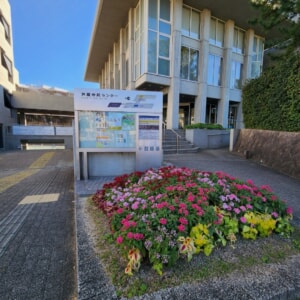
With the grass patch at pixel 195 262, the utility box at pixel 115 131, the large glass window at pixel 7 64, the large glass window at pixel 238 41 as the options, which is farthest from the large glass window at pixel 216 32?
the large glass window at pixel 7 64

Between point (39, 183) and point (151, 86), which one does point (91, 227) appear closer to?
point (39, 183)

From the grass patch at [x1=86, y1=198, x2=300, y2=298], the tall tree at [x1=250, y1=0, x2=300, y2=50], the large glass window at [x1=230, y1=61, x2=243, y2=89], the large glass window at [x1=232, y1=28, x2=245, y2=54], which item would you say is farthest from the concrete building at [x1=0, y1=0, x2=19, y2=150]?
the large glass window at [x1=232, y1=28, x2=245, y2=54]

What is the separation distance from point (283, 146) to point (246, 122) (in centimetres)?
298

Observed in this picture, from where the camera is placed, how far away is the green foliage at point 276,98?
638cm

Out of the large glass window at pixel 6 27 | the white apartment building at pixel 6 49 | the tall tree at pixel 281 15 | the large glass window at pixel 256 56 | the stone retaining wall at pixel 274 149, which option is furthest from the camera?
the large glass window at pixel 6 27

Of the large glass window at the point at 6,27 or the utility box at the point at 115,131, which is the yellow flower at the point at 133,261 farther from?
the large glass window at the point at 6,27

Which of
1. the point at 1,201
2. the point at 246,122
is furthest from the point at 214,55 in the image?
the point at 1,201

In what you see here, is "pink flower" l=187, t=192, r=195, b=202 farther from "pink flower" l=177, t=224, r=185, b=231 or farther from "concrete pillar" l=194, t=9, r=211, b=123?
"concrete pillar" l=194, t=9, r=211, b=123

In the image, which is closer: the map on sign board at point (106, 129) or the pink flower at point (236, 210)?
the pink flower at point (236, 210)

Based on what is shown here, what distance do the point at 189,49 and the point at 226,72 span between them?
149 inches

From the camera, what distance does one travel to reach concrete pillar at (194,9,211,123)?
1351 centimetres

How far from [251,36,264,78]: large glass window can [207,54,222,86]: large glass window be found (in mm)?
3868

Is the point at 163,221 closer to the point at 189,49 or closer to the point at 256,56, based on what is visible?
the point at 189,49

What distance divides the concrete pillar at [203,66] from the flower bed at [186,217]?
11.9 meters
